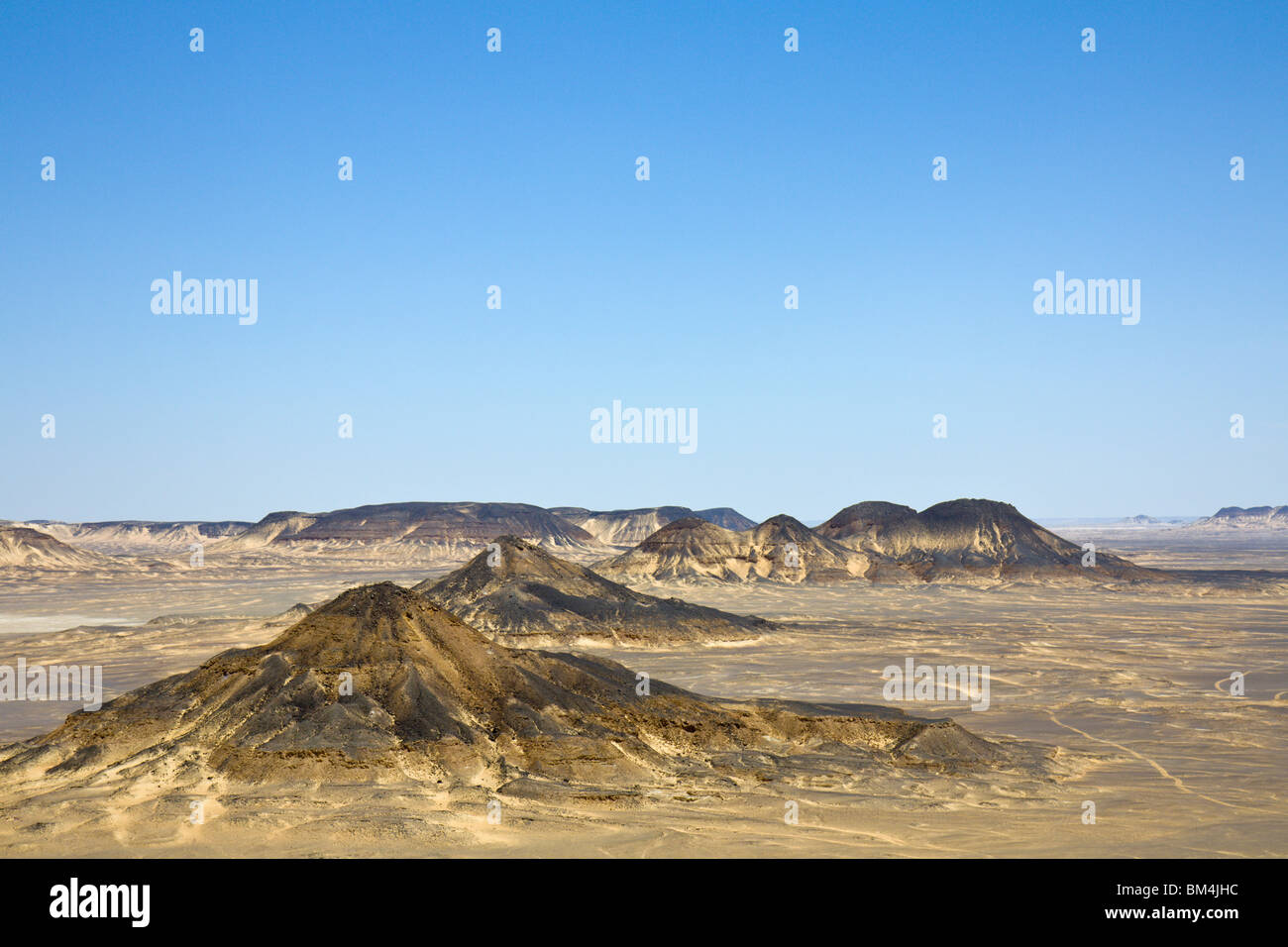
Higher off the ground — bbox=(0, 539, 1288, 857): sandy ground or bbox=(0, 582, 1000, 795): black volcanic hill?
bbox=(0, 582, 1000, 795): black volcanic hill

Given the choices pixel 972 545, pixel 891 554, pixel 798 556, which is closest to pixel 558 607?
pixel 798 556

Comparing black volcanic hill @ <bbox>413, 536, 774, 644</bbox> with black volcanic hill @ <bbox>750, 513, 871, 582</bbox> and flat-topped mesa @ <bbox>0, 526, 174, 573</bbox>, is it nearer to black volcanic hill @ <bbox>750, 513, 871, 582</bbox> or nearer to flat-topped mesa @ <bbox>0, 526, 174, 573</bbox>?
black volcanic hill @ <bbox>750, 513, 871, 582</bbox>

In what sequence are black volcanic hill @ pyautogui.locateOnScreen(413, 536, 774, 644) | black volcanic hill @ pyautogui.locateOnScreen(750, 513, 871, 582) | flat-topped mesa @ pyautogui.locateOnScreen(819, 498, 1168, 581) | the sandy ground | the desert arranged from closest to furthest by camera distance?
the sandy ground, the desert, black volcanic hill @ pyautogui.locateOnScreen(413, 536, 774, 644), flat-topped mesa @ pyautogui.locateOnScreen(819, 498, 1168, 581), black volcanic hill @ pyautogui.locateOnScreen(750, 513, 871, 582)

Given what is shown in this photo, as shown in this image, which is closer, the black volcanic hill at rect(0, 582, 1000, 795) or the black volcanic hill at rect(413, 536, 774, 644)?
the black volcanic hill at rect(0, 582, 1000, 795)

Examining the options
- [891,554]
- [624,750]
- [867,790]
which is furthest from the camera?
[891,554]

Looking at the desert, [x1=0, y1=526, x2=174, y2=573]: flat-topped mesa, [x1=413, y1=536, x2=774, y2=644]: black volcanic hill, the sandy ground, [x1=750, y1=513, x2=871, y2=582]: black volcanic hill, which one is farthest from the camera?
[x1=0, y1=526, x2=174, y2=573]: flat-topped mesa

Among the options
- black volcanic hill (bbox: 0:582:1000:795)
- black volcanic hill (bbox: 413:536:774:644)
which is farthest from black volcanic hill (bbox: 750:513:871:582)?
black volcanic hill (bbox: 0:582:1000:795)

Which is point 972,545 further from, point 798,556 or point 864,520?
point 798,556
